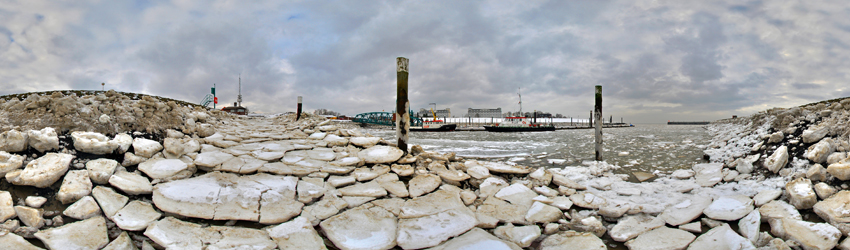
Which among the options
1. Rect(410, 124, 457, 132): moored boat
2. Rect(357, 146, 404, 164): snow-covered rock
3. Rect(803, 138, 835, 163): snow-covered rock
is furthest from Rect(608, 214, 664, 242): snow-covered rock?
Rect(410, 124, 457, 132): moored boat

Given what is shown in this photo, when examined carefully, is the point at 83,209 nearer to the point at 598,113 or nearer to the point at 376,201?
the point at 376,201

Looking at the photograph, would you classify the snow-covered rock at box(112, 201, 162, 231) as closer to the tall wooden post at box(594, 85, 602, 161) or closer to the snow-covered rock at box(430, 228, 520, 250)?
the snow-covered rock at box(430, 228, 520, 250)

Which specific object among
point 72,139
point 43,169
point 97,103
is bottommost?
point 43,169

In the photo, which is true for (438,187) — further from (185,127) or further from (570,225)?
(185,127)

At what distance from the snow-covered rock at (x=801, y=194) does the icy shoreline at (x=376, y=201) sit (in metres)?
0.01

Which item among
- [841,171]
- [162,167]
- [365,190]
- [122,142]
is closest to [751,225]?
[841,171]

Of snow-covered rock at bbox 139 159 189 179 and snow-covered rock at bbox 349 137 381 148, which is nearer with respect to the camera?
snow-covered rock at bbox 139 159 189 179

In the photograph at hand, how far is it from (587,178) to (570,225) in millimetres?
2284

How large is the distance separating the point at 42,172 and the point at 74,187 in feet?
1.46

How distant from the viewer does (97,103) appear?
16.1 ft

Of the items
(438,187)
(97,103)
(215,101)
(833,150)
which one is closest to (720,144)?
(833,150)

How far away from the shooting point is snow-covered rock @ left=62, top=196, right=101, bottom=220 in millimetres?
2766

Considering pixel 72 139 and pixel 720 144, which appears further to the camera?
pixel 720 144

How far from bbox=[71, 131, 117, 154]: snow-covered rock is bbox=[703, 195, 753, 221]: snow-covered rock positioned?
7.18m
